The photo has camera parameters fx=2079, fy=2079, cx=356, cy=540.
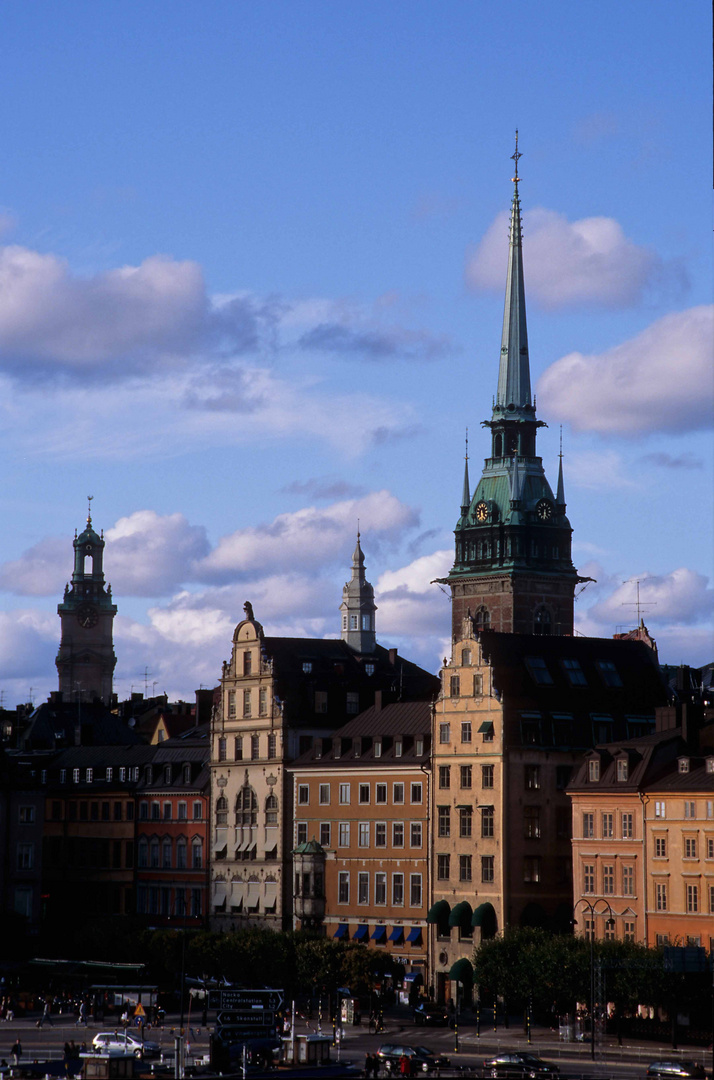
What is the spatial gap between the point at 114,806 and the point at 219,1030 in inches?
2690

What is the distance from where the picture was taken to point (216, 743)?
557 feet

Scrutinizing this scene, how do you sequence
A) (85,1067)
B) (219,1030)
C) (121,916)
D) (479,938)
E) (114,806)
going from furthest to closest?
(114,806)
(121,916)
(479,938)
(219,1030)
(85,1067)

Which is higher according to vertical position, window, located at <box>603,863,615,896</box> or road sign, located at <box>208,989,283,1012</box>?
window, located at <box>603,863,615,896</box>

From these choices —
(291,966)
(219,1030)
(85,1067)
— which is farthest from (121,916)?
(85,1067)

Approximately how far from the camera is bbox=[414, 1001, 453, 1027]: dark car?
130m

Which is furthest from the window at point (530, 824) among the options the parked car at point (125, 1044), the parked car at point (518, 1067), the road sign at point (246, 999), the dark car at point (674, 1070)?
the dark car at point (674, 1070)

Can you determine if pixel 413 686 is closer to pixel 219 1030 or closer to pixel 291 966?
pixel 291 966

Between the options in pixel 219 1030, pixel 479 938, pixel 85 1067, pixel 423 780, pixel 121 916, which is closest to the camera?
pixel 85 1067

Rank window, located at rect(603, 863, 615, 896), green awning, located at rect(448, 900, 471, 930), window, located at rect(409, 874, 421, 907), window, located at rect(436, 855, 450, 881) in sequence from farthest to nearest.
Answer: window, located at rect(409, 874, 421, 907) → window, located at rect(436, 855, 450, 881) → green awning, located at rect(448, 900, 471, 930) → window, located at rect(603, 863, 615, 896)

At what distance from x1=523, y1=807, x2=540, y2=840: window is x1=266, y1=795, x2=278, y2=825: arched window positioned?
91.4 feet

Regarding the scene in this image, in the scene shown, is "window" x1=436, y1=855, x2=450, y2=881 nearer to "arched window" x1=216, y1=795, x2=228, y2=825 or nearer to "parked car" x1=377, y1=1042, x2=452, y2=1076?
"arched window" x1=216, y1=795, x2=228, y2=825

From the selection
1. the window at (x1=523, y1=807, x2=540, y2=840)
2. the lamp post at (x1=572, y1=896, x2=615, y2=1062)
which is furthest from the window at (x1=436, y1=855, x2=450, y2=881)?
the lamp post at (x1=572, y1=896, x2=615, y2=1062)

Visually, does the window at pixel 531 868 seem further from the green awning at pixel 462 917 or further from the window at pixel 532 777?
the window at pixel 532 777

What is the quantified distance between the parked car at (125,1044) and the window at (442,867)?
105 ft
